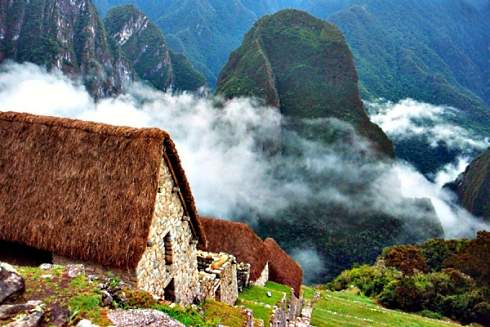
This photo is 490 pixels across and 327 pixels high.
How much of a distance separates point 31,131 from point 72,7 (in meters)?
148

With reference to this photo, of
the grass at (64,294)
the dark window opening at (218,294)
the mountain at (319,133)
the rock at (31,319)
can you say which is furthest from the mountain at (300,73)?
the rock at (31,319)

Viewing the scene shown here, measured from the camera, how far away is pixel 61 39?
133m

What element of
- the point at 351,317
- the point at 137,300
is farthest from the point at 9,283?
the point at 351,317

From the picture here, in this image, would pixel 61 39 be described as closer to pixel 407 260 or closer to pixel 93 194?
pixel 407 260

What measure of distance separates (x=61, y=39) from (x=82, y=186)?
462ft

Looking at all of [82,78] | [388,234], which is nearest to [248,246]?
[388,234]

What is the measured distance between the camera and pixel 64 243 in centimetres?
896

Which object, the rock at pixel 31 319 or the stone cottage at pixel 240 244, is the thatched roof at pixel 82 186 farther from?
the stone cottage at pixel 240 244

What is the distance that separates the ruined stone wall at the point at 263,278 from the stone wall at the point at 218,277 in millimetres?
5333

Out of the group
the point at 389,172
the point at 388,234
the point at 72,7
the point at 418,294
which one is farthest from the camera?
the point at 72,7

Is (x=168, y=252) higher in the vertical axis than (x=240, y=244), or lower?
higher

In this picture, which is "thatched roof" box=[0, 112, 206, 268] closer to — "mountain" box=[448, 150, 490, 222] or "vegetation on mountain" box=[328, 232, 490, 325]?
"vegetation on mountain" box=[328, 232, 490, 325]

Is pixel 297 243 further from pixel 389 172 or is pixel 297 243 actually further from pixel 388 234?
pixel 389 172

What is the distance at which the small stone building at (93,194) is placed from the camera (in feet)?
29.2
